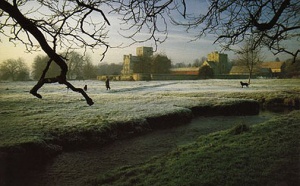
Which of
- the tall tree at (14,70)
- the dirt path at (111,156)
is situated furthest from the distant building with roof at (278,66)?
the tall tree at (14,70)

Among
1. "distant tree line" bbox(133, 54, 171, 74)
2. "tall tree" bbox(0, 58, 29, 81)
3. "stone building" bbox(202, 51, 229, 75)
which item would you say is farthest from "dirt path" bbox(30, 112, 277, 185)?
"distant tree line" bbox(133, 54, 171, 74)

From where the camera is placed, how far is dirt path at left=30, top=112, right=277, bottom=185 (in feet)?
26.0

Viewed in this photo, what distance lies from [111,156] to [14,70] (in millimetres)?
4491

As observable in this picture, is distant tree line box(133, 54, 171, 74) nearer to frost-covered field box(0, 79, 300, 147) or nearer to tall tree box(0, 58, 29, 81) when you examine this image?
frost-covered field box(0, 79, 300, 147)

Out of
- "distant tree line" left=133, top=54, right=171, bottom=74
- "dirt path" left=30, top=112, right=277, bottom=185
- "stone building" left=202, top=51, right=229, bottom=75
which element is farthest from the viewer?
"distant tree line" left=133, top=54, right=171, bottom=74

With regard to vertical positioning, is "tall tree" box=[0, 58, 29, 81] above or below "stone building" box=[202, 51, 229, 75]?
below

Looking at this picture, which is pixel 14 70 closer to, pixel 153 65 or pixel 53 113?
pixel 53 113

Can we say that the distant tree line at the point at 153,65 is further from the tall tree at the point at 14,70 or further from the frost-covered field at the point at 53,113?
the tall tree at the point at 14,70

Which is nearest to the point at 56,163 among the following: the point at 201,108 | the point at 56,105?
the point at 56,105

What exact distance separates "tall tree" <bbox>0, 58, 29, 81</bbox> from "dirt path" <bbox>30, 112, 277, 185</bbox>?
317 cm

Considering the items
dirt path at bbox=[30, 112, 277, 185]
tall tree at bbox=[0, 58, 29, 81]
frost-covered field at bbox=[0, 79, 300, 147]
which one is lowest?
dirt path at bbox=[30, 112, 277, 185]

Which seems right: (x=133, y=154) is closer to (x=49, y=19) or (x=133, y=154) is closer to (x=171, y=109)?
(x=49, y=19)

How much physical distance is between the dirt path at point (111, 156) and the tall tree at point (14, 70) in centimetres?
317

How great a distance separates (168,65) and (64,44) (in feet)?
197
